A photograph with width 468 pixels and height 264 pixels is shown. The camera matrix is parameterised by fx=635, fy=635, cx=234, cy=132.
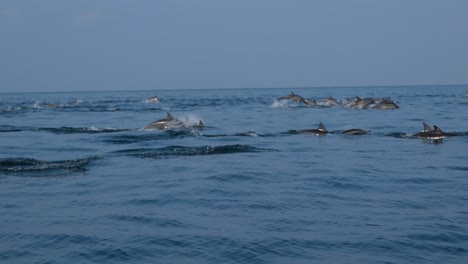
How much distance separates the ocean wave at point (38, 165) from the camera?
1606cm

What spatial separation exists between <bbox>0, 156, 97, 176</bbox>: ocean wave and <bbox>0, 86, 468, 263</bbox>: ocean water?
35mm

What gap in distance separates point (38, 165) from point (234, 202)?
7.05 meters

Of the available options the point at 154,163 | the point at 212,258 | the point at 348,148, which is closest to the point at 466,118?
the point at 348,148

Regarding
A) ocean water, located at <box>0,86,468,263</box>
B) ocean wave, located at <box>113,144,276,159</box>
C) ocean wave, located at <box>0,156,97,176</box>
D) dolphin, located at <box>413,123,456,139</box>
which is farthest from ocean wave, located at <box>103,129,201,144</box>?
dolphin, located at <box>413,123,456,139</box>

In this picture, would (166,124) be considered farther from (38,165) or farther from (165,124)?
(38,165)

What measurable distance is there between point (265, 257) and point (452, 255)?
8.35 feet

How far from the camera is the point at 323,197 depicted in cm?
1258

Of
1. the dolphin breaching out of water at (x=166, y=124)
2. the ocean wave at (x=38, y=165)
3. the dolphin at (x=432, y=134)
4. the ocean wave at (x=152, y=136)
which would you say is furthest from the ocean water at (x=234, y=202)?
the dolphin breaching out of water at (x=166, y=124)

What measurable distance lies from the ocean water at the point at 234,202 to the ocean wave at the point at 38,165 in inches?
1.4

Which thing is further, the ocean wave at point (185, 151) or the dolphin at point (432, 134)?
the dolphin at point (432, 134)

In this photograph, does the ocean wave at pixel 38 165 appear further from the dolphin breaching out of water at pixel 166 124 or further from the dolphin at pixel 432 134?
the dolphin at pixel 432 134

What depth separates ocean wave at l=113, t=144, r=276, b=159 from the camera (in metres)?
19.3

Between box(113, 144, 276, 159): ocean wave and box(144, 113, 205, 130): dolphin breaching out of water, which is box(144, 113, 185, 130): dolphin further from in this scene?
box(113, 144, 276, 159): ocean wave

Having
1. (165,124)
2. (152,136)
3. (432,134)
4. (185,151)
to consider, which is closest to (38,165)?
(185,151)
